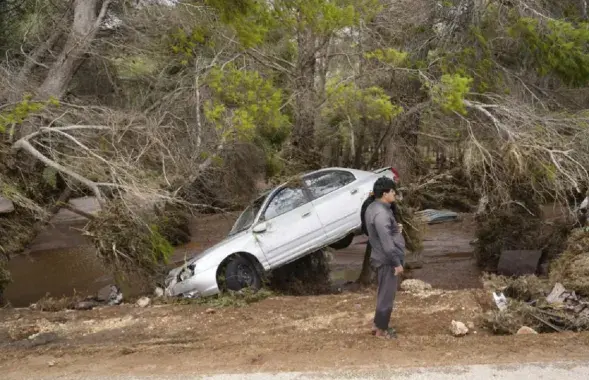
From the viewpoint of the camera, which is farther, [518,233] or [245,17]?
[518,233]

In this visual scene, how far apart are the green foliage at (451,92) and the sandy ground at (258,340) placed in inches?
203

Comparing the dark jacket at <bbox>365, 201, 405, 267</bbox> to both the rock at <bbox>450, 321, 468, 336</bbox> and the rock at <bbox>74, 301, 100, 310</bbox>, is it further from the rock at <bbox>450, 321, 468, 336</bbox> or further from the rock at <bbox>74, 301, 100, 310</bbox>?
the rock at <bbox>74, 301, 100, 310</bbox>

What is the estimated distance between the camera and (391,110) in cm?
1291

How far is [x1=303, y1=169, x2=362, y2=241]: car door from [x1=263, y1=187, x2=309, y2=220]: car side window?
0.19 metres

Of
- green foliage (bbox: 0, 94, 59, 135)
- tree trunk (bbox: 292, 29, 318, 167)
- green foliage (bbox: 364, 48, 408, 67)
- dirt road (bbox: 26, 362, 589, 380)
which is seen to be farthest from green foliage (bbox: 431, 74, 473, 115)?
dirt road (bbox: 26, 362, 589, 380)

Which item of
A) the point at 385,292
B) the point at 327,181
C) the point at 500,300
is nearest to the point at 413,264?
the point at 327,181

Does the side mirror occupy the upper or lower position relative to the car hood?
upper

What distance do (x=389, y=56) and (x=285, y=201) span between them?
188 inches

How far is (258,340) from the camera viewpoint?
22.5ft

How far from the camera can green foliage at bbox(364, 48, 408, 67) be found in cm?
1330

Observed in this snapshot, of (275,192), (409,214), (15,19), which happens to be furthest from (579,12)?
(15,19)

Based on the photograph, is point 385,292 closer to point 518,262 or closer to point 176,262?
point 518,262

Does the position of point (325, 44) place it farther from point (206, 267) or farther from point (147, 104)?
point (206, 267)

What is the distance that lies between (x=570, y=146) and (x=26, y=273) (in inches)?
557
